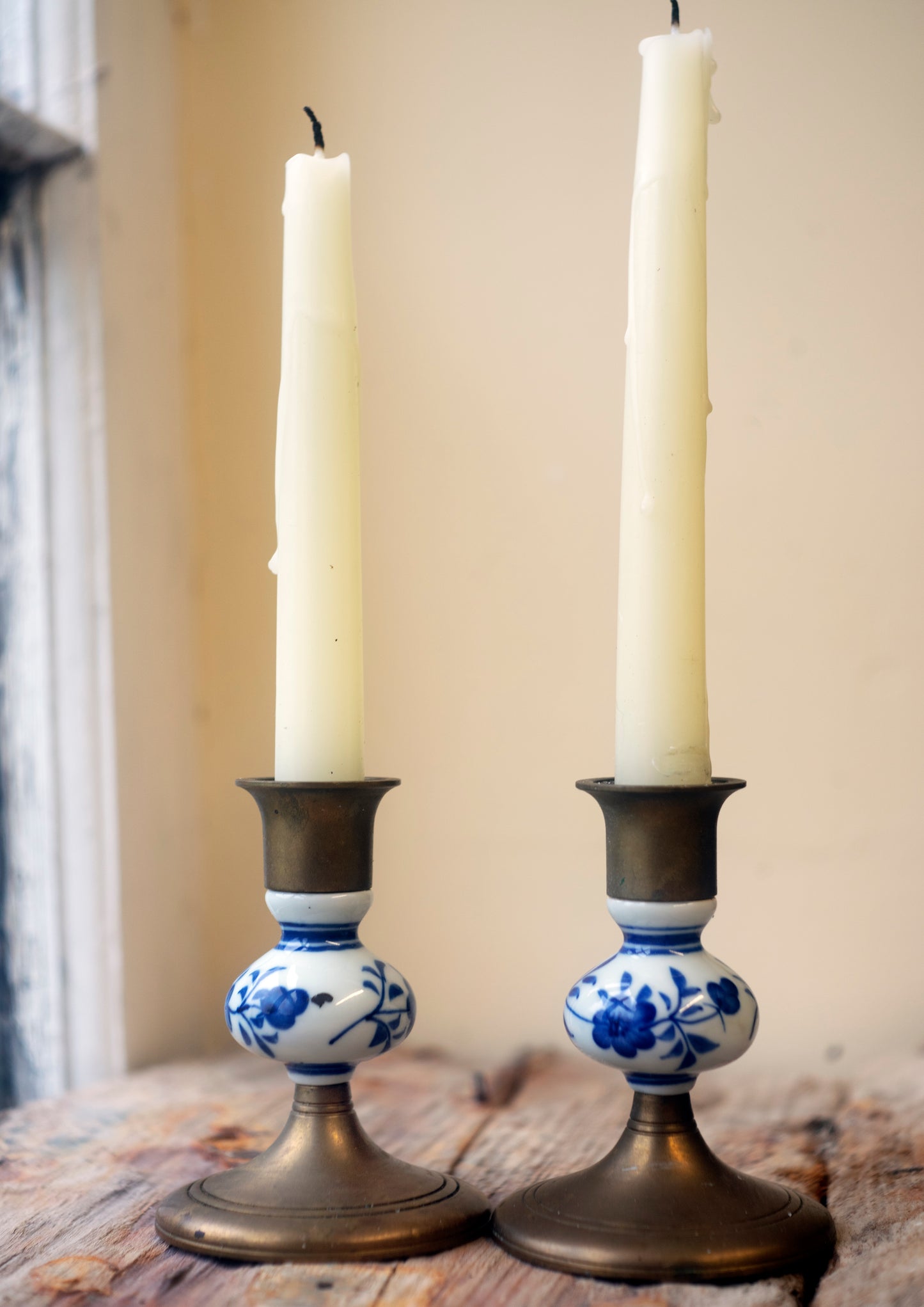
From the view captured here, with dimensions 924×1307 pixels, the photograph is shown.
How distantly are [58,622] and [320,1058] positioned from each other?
1.30ft

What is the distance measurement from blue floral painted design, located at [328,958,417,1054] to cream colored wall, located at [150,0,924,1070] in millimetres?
321

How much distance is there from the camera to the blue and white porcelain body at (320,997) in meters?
0.41

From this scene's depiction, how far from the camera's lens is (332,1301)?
14.6 inches

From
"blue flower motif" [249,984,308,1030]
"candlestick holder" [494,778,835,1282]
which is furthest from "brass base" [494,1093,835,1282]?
"blue flower motif" [249,984,308,1030]

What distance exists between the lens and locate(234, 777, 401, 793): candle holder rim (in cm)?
42

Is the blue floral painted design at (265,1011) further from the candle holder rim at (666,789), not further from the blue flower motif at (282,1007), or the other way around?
the candle holder rim at (666,789)

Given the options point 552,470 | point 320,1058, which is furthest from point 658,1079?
point 552,470

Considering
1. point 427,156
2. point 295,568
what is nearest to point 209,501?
point 427,156

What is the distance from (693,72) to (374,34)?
1.50 feet

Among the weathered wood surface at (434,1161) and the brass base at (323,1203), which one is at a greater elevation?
the brass base at (323,1203)

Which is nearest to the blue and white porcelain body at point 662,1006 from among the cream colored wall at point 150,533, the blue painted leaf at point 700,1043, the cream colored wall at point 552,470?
the blue painted leaf at point 700,1043

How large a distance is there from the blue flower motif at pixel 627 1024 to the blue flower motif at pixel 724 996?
0.02 meters

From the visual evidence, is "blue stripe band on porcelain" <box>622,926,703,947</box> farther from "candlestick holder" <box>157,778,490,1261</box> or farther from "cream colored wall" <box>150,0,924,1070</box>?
"cream colored wall" <box>150,0,924,1070</box>

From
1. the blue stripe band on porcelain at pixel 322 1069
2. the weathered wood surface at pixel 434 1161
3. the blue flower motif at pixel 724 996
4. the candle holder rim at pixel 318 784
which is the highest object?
the candle holder rim at pixel 318 784
